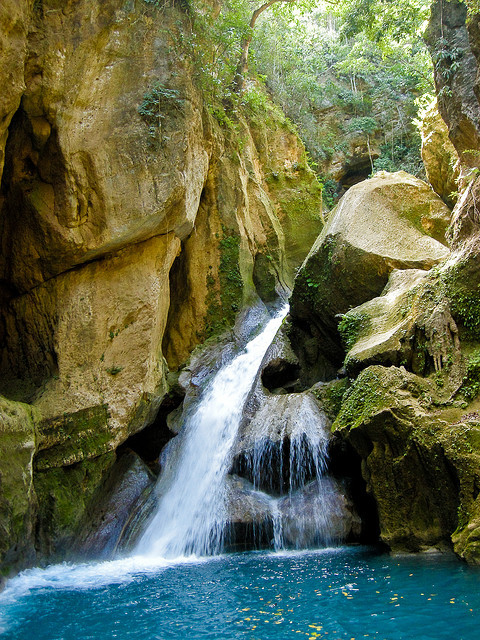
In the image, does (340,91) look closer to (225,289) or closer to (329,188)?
(329,188)

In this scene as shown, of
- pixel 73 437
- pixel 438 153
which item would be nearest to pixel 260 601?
pixel 73 437

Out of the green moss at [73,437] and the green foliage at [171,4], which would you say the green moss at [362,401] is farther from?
the green foliage at [171,4]

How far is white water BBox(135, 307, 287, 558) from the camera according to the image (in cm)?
846

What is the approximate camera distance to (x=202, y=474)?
969 centimetres

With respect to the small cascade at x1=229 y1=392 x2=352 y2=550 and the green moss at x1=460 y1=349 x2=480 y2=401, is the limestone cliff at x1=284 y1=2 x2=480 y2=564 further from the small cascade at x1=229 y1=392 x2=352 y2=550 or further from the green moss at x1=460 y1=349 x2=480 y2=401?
the small cascade at x1=229 y1=392 x2=352 y2=550

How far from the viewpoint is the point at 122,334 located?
10.4m

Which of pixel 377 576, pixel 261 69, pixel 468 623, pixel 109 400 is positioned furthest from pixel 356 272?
pixel 261 69

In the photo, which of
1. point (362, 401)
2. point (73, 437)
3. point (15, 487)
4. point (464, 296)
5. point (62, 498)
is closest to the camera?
point (15, 487)

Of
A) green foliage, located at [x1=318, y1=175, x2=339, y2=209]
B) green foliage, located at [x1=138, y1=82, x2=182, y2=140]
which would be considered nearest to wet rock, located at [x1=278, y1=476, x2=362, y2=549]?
green foliage, located at [x1=138, y1=82, x2=182, y2=140]

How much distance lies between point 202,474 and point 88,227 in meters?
5.24

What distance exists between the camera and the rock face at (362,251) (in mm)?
10977

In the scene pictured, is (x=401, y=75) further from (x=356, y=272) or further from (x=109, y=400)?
(x=109, y=400)

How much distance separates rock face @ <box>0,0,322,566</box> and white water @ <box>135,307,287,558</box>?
3.69 ft

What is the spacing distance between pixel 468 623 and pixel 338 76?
93.7 ft
